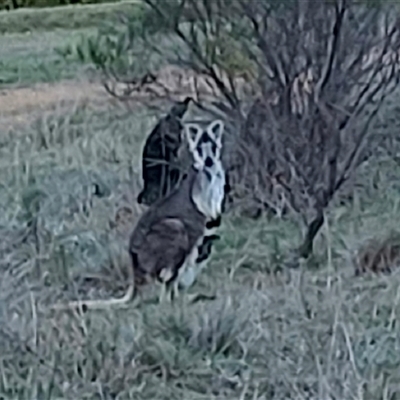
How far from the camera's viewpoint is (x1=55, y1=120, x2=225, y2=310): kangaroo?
687 cm

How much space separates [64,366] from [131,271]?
4.74 ft

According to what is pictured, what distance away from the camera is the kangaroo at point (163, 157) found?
891 cm

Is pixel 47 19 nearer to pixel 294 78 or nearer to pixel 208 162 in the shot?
pixel 294 78

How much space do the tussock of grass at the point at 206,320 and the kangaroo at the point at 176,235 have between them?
100 mm

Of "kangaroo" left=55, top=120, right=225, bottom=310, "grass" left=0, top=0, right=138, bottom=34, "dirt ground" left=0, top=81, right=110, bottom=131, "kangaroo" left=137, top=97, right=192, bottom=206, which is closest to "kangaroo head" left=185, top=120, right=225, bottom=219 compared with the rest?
"kangaroo" left=55, top=120, right=225, bottom=310

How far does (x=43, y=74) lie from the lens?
53.0 ft

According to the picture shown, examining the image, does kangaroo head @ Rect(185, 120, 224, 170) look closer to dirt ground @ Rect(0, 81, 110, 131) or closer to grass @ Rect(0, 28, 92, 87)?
dirt ground @ Rect(0, 81, 110, 131)

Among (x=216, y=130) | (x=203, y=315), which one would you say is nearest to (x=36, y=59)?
(x=216, y=130)

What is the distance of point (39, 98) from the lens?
1444 centimetres

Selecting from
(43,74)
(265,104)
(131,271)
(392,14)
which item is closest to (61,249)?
(131,271)

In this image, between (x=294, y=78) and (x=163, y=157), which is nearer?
(x=294, y=78)

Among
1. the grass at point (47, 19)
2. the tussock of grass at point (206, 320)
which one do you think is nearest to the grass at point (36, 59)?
the grass at point (47, 19)

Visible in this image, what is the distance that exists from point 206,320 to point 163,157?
3.11 m

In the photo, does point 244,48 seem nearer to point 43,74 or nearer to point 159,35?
point 159,35
